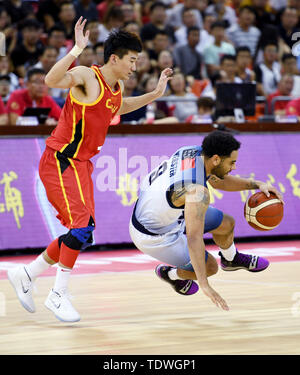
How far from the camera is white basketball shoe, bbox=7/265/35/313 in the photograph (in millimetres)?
6297

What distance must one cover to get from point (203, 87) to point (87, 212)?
848 cm

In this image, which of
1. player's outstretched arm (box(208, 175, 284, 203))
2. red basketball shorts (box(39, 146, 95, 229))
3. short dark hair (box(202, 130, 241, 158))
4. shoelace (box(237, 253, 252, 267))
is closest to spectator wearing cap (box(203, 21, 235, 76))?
player's outstretched arm (box(208, 175, 284, 203))

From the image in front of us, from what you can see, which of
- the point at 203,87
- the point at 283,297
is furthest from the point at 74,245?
the point at 203,87

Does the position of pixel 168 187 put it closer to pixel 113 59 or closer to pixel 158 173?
pixel 158 173

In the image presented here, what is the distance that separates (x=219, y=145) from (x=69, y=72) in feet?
4.01

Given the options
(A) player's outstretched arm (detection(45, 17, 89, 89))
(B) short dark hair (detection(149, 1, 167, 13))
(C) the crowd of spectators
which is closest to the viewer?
(A) player's outstretched arm (detection(45, 17, 89, 89))

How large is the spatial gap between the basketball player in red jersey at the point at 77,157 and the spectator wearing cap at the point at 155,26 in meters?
8.83

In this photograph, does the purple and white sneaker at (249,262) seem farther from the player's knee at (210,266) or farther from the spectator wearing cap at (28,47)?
the spectator wearing cap at (28,47)

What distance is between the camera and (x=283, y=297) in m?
6.98

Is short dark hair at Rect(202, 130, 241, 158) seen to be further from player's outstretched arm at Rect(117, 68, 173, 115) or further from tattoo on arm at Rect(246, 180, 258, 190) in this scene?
player's outstretched arm at Rect(117, 68, 173, 115)

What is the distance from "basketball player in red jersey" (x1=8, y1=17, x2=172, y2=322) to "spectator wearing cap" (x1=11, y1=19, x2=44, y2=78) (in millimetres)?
7597

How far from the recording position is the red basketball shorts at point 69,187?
6.12 m

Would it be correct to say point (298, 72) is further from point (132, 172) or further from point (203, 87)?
point (132, 172)

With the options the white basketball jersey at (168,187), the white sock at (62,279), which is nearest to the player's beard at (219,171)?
the white basketball jersey at (168,187)
